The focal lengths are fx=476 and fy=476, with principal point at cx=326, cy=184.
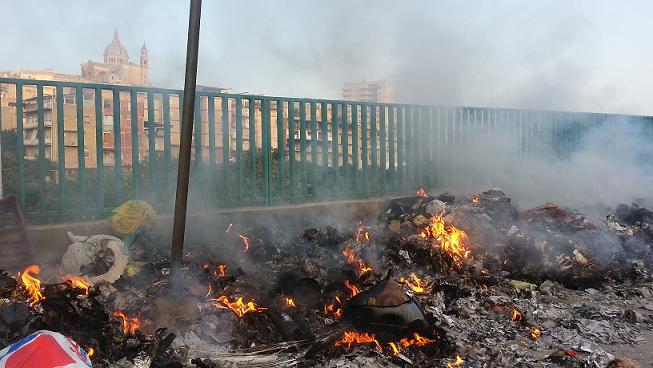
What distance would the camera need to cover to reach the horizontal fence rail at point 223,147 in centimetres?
532

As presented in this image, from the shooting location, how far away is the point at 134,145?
591 cm

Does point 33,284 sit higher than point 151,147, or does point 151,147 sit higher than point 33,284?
point 151,147

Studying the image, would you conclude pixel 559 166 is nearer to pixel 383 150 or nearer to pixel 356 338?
pixel 383 150

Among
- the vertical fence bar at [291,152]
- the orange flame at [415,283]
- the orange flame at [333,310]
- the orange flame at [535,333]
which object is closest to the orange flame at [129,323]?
the orange flame at [333,310]

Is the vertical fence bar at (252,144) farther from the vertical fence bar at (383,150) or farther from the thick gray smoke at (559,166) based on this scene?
the thick gray smoke at (559,166)

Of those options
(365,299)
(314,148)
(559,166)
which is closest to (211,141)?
(314,148)

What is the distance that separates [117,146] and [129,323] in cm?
273

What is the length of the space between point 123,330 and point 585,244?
5.68 metres

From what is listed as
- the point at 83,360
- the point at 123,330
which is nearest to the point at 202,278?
the point at 123,330

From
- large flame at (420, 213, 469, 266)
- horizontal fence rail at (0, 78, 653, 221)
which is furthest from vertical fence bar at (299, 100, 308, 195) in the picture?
large flame at (420, 213, 469, 266)

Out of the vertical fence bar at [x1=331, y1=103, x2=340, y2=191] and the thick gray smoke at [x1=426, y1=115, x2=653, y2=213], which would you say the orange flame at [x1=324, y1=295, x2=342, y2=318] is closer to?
the vertical fence bar at [x1=331, y1=103, x2=340, y2=191]

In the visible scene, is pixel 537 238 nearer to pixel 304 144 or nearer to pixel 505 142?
pixel 304 144

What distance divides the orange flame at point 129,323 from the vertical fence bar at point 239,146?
314cm

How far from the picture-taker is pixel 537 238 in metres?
6.34
